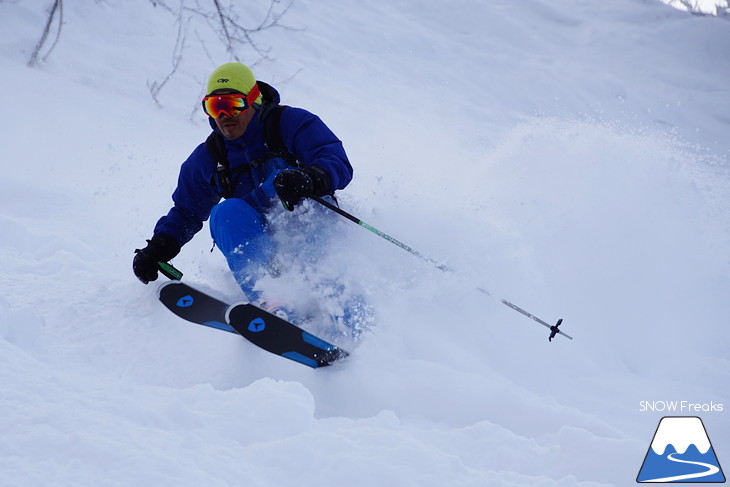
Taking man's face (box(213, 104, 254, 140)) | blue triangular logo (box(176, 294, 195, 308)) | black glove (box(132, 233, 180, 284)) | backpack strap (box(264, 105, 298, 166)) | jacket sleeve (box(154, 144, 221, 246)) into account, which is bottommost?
blue triangular logo (box(176, 294, 195, 308))

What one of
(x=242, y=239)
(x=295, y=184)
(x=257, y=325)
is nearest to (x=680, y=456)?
(x=257, y=325)

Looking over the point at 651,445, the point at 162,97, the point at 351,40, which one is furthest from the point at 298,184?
the point at 351,40

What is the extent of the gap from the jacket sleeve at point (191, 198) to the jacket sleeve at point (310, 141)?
49 cm

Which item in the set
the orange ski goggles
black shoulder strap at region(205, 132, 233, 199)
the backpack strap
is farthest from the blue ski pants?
the orange ski goggles

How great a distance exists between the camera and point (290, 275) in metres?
3.14

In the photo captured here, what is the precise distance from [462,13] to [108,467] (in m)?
18.9

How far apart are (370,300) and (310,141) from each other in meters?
0.94

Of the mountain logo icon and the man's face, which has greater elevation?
the man's face

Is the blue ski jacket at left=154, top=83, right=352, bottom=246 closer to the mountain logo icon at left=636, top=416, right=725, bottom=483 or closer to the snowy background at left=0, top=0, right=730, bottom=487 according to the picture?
the snowy background at left=0, top=0, right=730, bottom=487

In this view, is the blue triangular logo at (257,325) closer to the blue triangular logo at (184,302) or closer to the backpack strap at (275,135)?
the blue triangular logo at (184,302)

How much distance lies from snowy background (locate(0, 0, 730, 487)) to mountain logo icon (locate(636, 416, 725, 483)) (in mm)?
62

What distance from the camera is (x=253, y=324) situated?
2.69m

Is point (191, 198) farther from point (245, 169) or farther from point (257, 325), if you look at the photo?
point (257, 325)

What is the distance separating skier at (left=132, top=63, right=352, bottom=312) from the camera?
2990 millimetres
